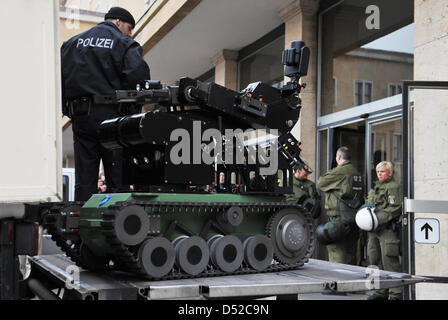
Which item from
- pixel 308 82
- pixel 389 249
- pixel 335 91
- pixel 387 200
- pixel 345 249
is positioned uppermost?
pixel 308 82

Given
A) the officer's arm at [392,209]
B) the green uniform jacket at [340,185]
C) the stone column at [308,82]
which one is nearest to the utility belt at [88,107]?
the officer's arm at [392,209]

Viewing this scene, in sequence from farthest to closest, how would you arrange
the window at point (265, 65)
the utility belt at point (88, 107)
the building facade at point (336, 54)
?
the window at point (265, 65) → the building facade at point (336, 54) → the utility belt at point (88, 107)

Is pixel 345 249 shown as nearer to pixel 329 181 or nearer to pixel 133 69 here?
pixel 329 181

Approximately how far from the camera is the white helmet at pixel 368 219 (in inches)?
348

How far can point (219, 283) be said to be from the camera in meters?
4.25

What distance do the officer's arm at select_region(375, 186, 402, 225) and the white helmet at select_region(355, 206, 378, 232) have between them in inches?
3.6

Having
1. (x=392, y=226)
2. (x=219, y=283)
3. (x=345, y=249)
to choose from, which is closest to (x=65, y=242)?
(x=219, y=283)

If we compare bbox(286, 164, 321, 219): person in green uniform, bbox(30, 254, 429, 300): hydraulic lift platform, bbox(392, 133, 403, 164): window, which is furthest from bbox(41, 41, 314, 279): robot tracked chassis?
bbox(286, 164, 321, 219): person in green uniform

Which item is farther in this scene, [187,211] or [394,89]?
[394,89]

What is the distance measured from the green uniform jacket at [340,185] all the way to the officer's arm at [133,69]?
5.22m

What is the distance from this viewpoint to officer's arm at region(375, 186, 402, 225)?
8836mm

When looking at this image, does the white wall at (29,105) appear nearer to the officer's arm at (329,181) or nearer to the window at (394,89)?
the officer's arm at (329,181)
